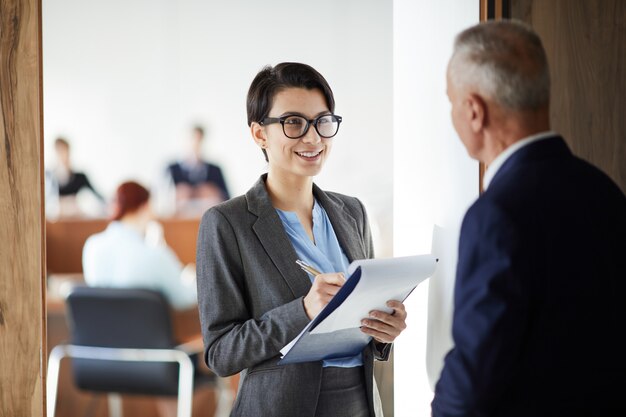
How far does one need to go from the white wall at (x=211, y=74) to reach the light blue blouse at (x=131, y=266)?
1363mm

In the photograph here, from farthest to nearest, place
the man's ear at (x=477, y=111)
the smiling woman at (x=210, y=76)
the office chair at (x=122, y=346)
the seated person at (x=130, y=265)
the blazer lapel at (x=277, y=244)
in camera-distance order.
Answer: the smiling woman at (x=210, y=76), the seated person at (x=130, y=265), the office chair at (x=122, y=346), the blazer lapel at (x=277, y=244), the man's ear at (x=477, y=111)

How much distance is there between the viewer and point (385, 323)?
1.49m

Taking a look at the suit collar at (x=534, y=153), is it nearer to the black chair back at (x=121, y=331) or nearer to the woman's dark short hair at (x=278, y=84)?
the woman's dark short hair at (x=278, y=84)

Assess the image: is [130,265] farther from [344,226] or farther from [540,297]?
[540,297]

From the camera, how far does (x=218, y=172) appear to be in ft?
21.3

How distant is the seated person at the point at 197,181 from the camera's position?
6.14 m

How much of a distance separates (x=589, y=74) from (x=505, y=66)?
38.3 inches

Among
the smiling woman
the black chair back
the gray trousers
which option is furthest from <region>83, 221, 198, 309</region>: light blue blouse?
the gray trousers

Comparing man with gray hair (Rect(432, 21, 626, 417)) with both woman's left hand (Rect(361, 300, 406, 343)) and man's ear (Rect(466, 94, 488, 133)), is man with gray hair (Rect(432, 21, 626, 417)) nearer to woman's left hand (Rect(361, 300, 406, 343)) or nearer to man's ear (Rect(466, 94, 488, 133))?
man's ear (Rect(466, 94, 488, 133))

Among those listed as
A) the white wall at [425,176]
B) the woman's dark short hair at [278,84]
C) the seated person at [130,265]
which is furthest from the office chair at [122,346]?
the woman's dark short hair at [278,84]

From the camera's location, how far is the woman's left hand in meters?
1.47


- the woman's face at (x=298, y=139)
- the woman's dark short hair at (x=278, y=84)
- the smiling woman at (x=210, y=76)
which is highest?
the smiling woman at (x=210, y=76)

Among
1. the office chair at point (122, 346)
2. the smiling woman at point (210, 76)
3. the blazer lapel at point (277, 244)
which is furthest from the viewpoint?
the smiling woman at point (210, 76)

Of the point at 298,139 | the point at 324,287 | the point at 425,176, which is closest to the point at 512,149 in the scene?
the point at 324,287
